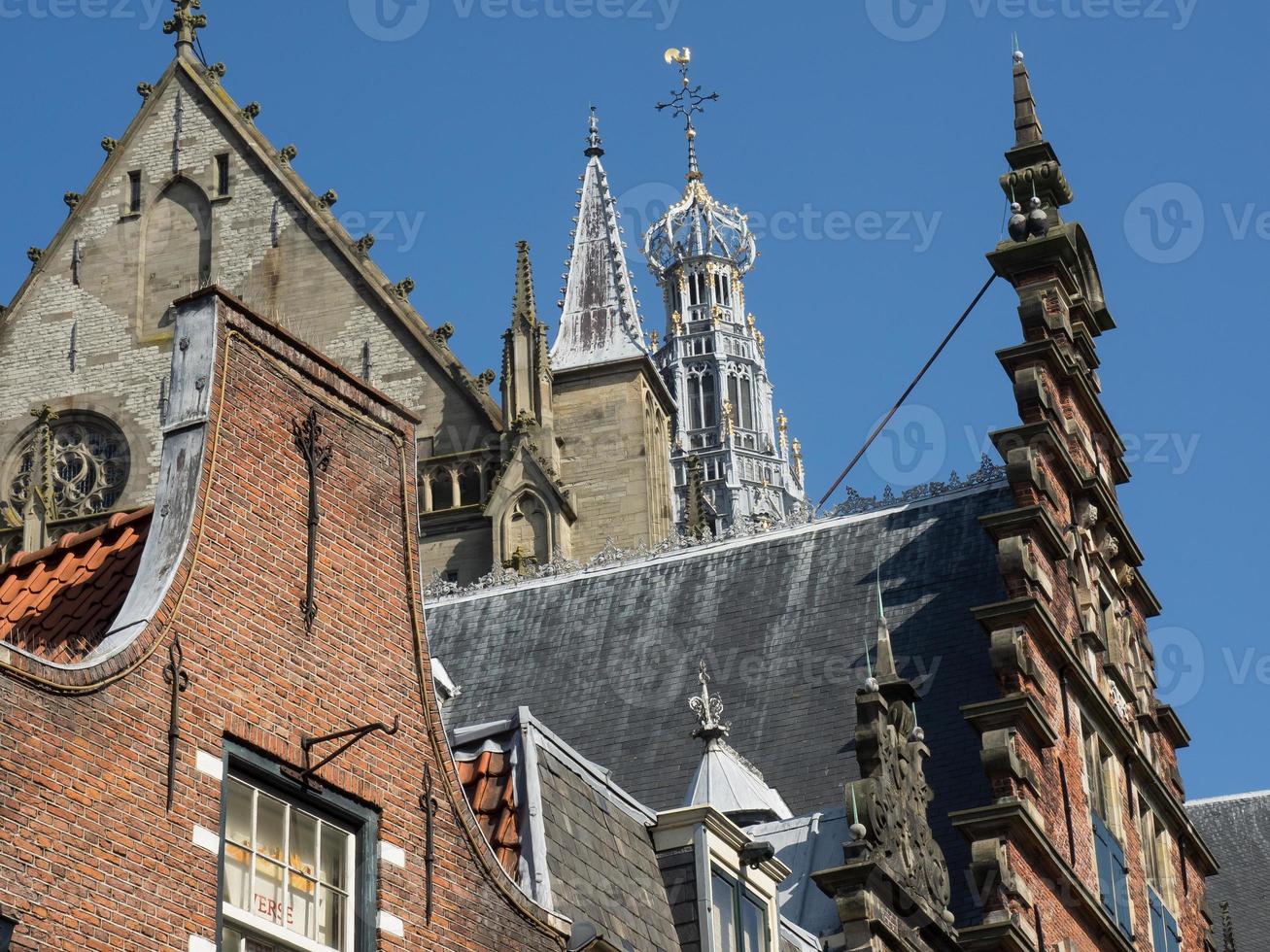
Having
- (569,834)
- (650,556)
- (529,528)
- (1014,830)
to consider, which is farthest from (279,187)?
(569,834)

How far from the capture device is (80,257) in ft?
140

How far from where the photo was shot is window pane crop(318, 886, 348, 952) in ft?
42.8

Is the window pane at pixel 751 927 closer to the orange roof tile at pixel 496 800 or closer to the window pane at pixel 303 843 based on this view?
the orange roof tile at pixel 496 800

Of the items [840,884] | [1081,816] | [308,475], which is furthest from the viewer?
[1081,816]

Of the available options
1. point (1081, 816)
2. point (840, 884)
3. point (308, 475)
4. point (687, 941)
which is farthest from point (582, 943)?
point (1081, 816)

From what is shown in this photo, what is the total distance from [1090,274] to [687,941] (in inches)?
623

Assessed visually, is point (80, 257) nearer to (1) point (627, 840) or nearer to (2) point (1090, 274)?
(2) point (1090, 274)

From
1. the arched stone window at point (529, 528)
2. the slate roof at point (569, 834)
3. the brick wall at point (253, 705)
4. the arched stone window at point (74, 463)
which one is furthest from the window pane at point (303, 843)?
the arched stone window at point (74, 463)

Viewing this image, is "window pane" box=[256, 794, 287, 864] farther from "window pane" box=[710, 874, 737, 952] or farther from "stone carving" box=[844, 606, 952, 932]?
"stone carving" box=[844, 606, 952, 932]

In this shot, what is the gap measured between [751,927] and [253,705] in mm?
5410

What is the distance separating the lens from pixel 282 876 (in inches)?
508

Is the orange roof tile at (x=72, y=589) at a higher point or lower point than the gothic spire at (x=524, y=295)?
lower

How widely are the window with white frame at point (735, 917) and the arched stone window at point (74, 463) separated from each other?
23424 millimetres

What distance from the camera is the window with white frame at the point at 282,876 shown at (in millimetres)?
12617
